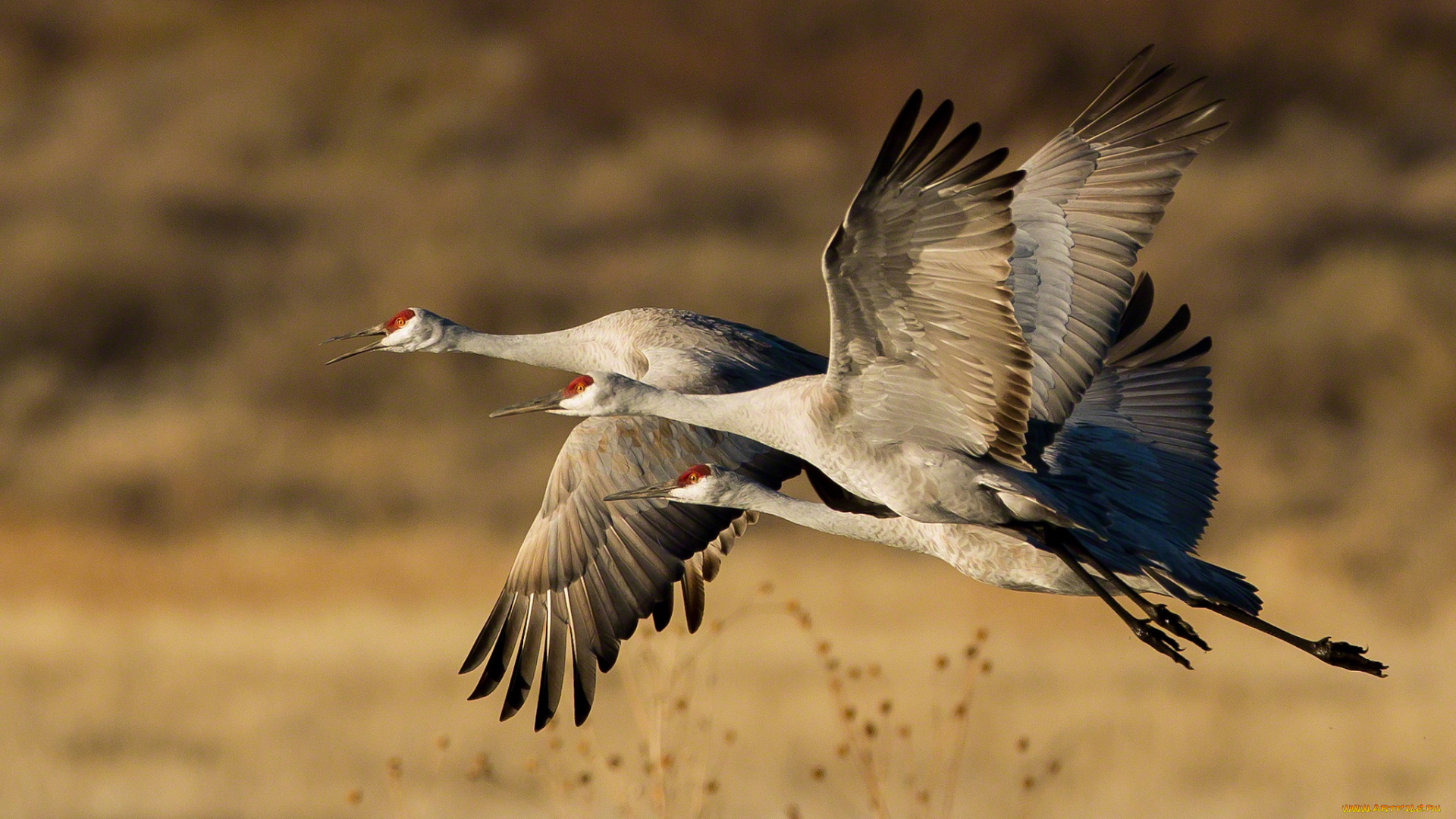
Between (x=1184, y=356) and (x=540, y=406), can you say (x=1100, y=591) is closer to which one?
(x=1184, y=356)

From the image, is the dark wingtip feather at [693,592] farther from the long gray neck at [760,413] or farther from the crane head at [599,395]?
the long gray neck at [760,413]

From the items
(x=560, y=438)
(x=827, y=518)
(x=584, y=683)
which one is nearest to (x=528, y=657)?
(x=584, y=683)

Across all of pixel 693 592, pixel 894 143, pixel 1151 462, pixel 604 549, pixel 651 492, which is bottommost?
pixel 693 592

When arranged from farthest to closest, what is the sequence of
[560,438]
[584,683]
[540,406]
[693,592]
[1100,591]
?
[560,438]
[693,592]
[584,683]
[540,406]
[1100,591]

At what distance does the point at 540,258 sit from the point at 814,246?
268 centimetres

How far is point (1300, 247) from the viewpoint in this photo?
1806 centimetres

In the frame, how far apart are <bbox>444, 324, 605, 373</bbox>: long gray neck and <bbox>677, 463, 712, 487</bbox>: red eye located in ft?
3.42

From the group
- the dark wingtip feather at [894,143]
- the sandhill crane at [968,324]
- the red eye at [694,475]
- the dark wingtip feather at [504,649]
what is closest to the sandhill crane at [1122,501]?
the red eye at [694,475]

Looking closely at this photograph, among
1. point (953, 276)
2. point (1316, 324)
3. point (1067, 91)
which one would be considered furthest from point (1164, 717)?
point (1067, 91)

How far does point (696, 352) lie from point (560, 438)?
29.7 feet

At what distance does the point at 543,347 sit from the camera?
7984 millimetres

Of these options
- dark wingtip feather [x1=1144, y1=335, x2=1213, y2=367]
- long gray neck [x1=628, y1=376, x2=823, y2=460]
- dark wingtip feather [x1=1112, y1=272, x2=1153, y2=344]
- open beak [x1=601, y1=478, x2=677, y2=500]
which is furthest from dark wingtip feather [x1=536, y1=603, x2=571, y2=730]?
dark wingtip feather [x1=1144, y1=335, x2=1213, y2=367]

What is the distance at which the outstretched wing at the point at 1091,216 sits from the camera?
6.67m

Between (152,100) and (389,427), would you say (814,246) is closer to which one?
(389,427)
